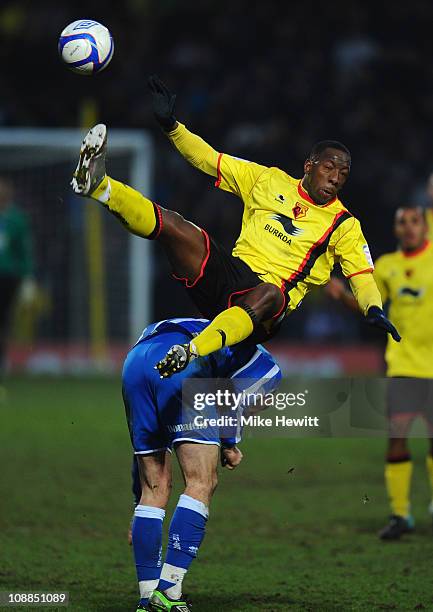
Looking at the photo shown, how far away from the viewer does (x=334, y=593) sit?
17.9 feet

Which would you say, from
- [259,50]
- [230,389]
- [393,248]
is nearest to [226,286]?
[230,389]

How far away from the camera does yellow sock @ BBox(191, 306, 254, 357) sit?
15.4 ft

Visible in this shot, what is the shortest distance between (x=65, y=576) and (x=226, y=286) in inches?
67.1

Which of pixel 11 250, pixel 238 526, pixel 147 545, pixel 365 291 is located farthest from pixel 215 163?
pixel 11 250

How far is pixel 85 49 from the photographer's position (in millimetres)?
5375

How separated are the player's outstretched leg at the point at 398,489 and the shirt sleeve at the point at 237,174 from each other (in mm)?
2559

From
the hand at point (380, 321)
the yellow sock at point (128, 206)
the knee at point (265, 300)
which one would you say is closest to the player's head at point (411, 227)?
the hand at point (380, 321)

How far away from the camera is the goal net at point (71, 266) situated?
1633 centimetres

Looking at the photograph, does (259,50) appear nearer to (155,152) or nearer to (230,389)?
(155,152)

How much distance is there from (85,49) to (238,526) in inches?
127

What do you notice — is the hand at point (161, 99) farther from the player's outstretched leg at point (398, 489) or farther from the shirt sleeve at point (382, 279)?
the player's outstretched leg at point (398, 489)

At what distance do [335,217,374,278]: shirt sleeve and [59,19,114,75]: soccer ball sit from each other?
134 cm

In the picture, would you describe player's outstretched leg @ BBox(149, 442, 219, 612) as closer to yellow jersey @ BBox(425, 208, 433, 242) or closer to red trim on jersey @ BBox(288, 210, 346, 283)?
red trim on jersey @ BBox(288, 210, 346, 283)
